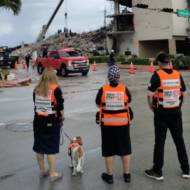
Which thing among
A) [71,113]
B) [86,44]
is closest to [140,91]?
[71,113]

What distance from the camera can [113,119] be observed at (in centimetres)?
612

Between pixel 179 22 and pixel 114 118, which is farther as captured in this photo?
pixel 179 22

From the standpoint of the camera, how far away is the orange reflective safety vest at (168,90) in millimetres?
6258

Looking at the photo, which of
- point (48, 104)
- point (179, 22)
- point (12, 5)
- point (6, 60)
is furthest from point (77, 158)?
point (179, 22)

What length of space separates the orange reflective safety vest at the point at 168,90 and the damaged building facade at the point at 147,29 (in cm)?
4304

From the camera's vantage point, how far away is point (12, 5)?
31141mm

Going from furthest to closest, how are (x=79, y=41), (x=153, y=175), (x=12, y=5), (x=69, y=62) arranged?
1. (x=79, y=41)
2. (x=12, y=5)
3. (x=69, y=62)
4. (x=153, y=175)

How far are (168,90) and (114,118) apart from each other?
87cm

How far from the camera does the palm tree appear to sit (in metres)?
28.8

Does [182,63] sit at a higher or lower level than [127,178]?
higher

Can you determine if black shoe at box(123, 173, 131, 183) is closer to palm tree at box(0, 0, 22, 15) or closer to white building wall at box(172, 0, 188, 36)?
Result: palm tree at box(0, 0, 22, 15)

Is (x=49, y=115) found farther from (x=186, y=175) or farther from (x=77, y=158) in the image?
(x=186, y=175)

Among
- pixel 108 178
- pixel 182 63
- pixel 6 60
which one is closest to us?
pixel 108 178

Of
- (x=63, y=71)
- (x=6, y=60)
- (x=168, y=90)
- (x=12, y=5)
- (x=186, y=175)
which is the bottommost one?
(x=186, y=175)
